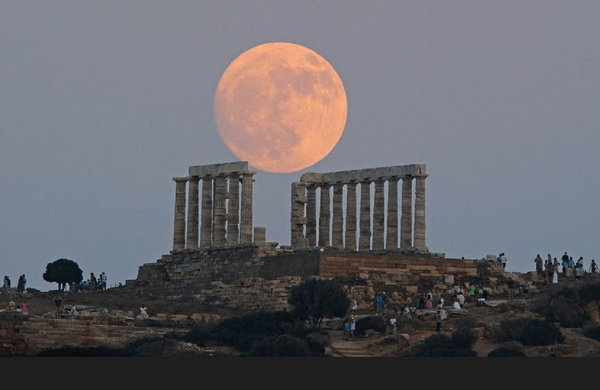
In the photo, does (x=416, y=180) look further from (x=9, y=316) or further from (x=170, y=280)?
(x=9, y=316)

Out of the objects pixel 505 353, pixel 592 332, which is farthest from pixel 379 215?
pixel 505 353

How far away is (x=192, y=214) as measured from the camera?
95.6 m

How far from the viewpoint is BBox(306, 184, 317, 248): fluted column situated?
320ft

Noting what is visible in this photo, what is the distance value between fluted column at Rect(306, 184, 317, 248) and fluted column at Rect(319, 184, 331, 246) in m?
0.49

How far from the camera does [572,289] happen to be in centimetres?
7731

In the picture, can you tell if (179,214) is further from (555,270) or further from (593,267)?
(593,267)

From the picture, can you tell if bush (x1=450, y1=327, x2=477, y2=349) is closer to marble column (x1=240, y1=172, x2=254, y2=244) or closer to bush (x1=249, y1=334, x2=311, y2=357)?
bush (x1=249, y1=334, x2=311, y2=357)

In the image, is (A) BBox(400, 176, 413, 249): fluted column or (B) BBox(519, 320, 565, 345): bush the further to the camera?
(A) BBox(400, 176, 413, 249): fluted column

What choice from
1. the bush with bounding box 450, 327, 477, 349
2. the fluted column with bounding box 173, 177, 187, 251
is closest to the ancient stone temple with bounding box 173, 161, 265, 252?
the fluted column with bounding box 173, 177, 187, 251

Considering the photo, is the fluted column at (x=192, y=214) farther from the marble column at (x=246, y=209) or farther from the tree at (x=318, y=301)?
the tree at (x=318, y=301)

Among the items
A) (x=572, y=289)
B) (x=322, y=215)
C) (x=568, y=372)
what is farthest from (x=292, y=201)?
(x=568, y=372)

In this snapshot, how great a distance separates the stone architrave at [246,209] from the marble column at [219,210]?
143cm

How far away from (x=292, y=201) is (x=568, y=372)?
1550 inches

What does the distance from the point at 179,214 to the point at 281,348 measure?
99.0 feet
